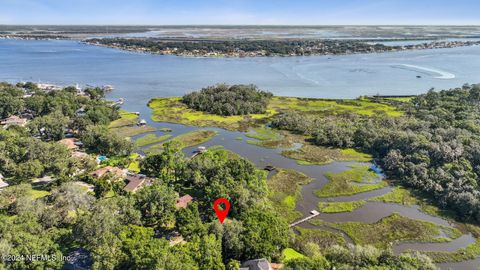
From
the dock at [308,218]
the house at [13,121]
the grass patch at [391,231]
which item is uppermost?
the house at [13,121]

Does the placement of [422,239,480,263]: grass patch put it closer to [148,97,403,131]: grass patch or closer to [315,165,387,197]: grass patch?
[315,165,387,197]: grass patch

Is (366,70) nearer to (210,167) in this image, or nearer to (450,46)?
(210,167)

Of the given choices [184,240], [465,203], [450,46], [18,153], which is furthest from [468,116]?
[450,46]

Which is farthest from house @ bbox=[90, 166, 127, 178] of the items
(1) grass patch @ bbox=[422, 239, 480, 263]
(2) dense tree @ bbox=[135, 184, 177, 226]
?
(1) grass patch @ bbox=[422, 239, 480, 263]

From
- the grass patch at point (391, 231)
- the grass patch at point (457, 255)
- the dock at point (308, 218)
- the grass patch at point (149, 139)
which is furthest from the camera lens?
the grass patch at point (149, 139)

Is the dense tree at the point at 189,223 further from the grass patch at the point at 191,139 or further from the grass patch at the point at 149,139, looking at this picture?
the grass patch at the point at 149,139

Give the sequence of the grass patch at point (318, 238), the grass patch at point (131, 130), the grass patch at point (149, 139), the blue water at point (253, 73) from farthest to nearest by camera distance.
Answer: the blue water at point (253, 73) < the grass patch at point (131, 130) < the grass patch at point (149, 139) < the grass patch at point (318, 238)

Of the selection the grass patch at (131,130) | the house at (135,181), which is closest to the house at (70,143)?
the grass patch at (131,130)

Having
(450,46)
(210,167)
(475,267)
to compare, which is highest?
(450,46)

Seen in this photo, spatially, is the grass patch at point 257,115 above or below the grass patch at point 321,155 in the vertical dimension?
above
